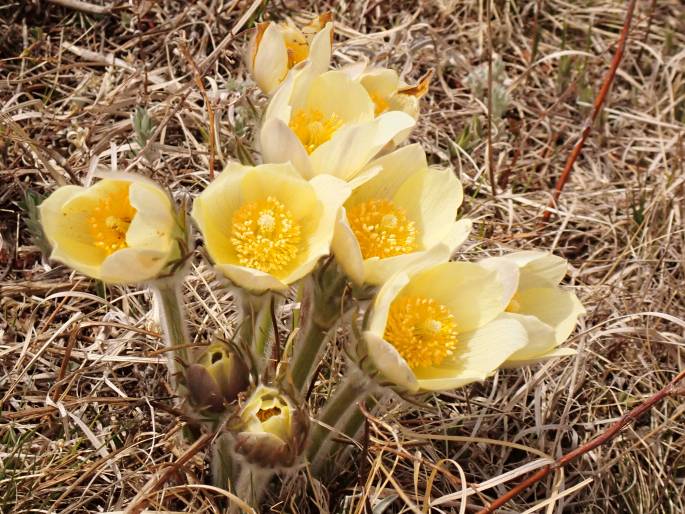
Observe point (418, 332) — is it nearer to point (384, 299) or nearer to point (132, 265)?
point (384, 299)

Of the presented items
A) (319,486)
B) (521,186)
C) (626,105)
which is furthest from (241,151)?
(626,105)

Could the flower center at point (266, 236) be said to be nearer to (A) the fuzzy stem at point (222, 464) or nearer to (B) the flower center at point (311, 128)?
(B) the flower center at point (311, 128)

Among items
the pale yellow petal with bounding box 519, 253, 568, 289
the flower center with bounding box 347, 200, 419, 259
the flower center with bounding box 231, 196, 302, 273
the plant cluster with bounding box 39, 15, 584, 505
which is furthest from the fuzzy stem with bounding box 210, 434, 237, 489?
the pale yellow petal with bounding box 519, 253, 568, 289

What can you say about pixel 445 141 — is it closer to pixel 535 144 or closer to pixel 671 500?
pixel 535 144

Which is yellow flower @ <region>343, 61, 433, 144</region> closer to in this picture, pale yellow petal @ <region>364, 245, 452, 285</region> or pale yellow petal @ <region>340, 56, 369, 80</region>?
pale yellow petal @ <region>340, 56, 369, 80</region>

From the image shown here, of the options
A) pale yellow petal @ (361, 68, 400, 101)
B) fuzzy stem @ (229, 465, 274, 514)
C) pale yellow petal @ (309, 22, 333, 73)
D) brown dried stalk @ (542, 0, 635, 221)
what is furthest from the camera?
brown dried stalk @ (542, 0, 635, 221)
